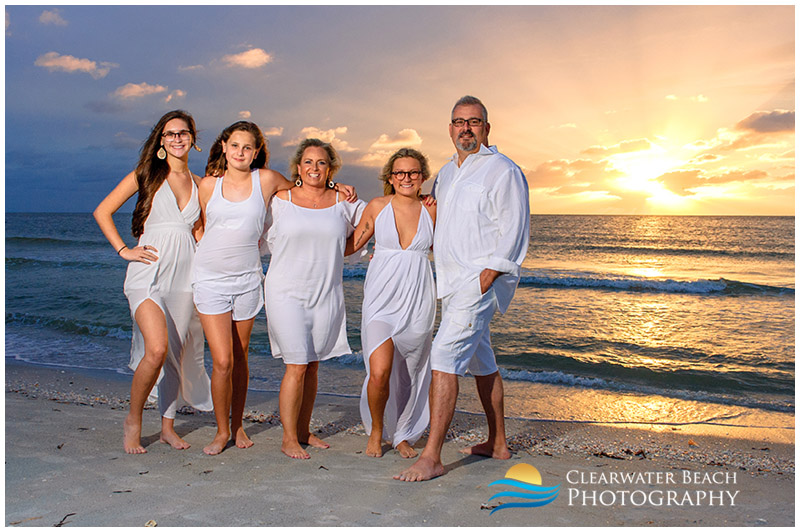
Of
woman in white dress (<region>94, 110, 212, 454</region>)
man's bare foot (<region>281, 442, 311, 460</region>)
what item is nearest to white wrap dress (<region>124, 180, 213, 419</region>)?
woman in white dress (<region>94, 110, 212, 454</region>)

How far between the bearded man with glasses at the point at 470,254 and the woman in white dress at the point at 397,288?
258 millimetres

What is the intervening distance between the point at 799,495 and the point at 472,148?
3.09 meters

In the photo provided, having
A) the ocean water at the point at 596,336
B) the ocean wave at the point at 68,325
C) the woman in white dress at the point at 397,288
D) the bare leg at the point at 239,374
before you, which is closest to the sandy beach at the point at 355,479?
the bare leg at the point at 239,374

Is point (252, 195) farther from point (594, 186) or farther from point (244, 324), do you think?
point (594, 186)

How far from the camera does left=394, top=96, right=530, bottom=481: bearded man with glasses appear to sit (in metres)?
3.97

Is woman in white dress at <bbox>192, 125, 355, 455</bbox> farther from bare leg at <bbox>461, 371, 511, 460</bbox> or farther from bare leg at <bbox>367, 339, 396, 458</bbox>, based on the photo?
bare leg at <bbox>461, 371, 511, 460</bbox>

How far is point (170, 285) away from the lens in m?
4.41

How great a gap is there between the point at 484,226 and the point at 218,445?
2430 millimetres

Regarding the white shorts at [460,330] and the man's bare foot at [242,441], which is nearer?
the white shorts at [460,330]

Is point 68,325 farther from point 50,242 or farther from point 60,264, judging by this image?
point 50,242

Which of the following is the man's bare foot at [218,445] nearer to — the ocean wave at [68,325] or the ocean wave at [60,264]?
the ocean wave at [68,325]

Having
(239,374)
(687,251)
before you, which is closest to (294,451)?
(239,374)

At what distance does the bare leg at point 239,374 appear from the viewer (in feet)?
14.6

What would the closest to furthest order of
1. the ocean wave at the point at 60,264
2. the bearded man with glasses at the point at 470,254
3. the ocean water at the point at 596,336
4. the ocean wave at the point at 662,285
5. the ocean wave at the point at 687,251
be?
the bearded man with glasses at the point at 470,254 < the ocean water at the point at 596,336 < the ocean wave at the point at 662,285 < the ocean wave at the point at 60,264 < the ocean wave at the point at 687,251
